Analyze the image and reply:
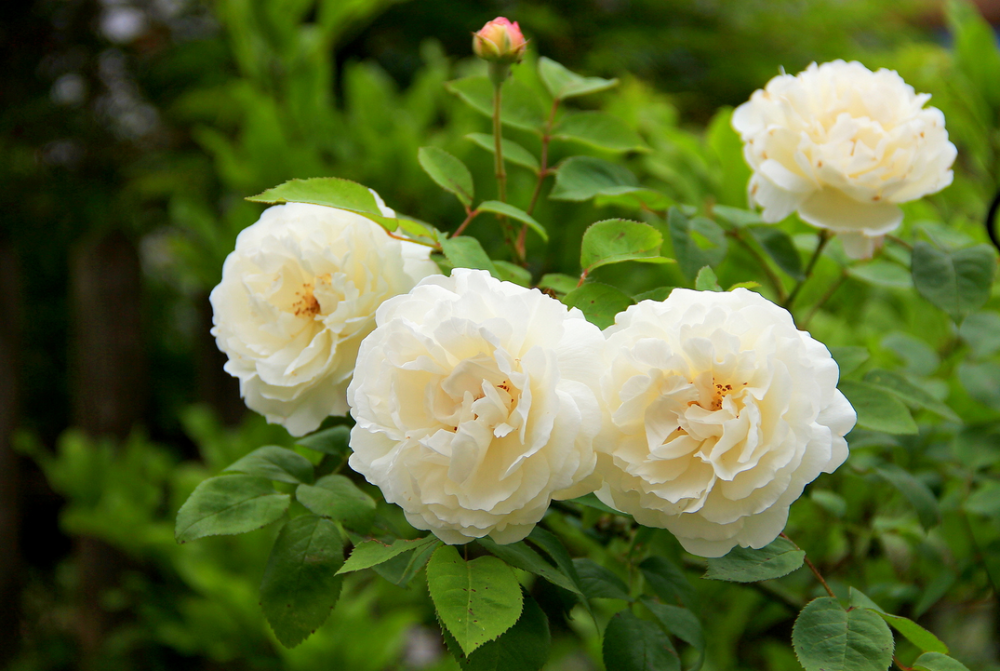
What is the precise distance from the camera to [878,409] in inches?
16.2

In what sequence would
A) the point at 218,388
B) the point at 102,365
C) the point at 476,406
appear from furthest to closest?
the point at 218,388
the point at 102,365
the point at 476,406

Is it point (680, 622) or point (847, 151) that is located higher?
point (847, 151)

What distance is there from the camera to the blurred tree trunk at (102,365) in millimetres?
1592

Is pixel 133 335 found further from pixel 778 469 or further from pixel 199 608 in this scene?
pixel 778 469

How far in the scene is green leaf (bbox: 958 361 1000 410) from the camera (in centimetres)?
54

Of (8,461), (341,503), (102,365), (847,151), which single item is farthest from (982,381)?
(8,461)

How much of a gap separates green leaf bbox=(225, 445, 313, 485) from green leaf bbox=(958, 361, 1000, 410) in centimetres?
47

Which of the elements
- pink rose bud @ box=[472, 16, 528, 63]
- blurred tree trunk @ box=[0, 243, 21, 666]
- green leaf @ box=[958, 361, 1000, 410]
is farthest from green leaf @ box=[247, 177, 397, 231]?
blurred tree trunk @ box=[0, 243, 21, 666]

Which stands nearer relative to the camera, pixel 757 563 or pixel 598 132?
pixel 757 563

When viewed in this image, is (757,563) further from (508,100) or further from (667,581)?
(508,100)

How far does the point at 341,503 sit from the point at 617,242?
0.68ft

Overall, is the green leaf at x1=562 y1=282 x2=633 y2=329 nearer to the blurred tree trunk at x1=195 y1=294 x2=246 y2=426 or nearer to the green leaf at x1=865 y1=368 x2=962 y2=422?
the green leaf at x1=865 y1=368 x2=962 y2=422

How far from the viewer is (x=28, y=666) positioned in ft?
5.78

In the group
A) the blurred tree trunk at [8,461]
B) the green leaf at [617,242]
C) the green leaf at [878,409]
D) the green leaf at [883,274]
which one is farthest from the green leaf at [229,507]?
the blurred tree trunk at [8,461]
